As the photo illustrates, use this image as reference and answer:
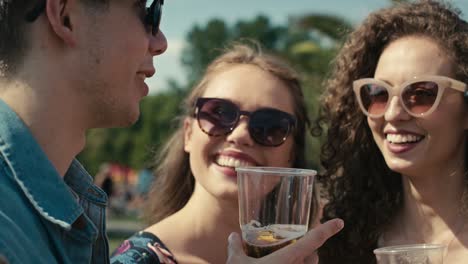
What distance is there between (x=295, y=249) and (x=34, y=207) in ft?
2.93

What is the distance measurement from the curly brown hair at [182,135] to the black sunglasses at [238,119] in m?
0.24

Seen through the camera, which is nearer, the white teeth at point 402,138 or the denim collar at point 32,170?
the denim collar at point 32,170

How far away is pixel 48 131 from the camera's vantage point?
6.72 feet

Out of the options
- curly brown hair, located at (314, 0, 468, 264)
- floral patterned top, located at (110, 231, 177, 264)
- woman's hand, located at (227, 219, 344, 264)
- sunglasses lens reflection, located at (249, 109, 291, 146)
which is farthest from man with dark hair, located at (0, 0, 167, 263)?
curly brown hair, located at (314, 0, 468, 264)

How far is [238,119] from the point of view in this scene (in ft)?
11.8

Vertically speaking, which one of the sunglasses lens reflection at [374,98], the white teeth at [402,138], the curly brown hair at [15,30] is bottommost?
the white teeth at [402,138]

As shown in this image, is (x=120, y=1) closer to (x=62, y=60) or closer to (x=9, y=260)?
(x=62, y=60)

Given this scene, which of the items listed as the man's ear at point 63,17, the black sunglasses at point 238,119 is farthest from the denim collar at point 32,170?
the black sunglasses at point 238,119

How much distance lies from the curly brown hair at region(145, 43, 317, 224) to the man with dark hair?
65.2 inches

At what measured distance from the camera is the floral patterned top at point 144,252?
316 cm

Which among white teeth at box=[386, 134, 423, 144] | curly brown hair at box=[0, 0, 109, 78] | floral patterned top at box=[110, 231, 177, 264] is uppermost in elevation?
curly brown hair at box=[0, 0, 109, 78]

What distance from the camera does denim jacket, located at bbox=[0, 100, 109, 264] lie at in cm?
180

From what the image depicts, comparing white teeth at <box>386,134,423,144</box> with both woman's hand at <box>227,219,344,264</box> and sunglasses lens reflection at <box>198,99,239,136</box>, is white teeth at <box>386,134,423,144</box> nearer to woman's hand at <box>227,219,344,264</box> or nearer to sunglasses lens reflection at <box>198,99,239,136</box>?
sunglasses lens reflection at <box>198,99,239,136</box>

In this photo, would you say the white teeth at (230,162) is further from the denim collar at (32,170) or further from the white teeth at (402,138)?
the denim collar at (32,170)
